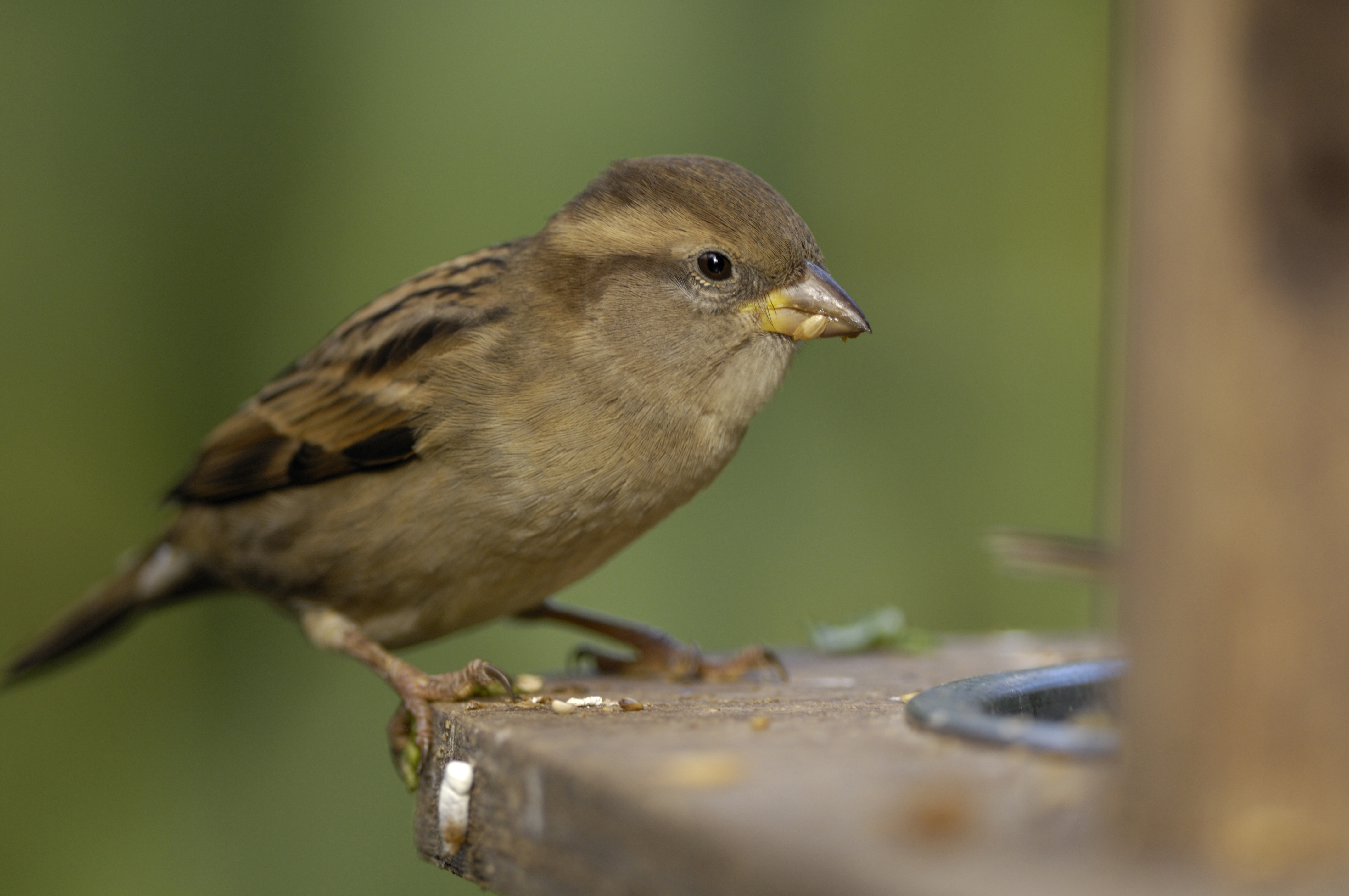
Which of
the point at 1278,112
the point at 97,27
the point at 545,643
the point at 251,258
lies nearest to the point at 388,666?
the point at 1278,112

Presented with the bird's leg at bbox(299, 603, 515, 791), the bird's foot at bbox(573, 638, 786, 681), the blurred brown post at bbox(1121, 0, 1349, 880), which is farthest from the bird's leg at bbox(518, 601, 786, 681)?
the blurred brown post at bbox(1121, 0, 1349, 880)

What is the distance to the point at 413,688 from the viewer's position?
2.60m

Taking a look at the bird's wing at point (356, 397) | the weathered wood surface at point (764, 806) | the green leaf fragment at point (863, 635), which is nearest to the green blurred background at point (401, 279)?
the bird's wing at point (356, 397)

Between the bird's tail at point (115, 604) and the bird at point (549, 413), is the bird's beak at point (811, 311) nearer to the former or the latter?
the bird at point (549, 413)

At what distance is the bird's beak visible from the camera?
2822 mm

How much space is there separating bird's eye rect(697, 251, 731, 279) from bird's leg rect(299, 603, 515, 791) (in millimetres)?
862

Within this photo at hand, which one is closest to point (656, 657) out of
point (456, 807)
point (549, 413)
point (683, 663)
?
point (683, 663)

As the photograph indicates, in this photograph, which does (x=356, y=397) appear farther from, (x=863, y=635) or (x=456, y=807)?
(x=456, y=807)

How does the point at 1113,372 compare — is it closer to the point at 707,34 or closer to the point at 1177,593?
the point at 1177,593

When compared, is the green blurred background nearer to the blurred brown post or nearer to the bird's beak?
the bird's beak

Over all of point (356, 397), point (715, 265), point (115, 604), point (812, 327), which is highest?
point (715, 265)

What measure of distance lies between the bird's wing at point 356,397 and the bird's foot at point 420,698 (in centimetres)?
52

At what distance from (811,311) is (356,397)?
3.24ft

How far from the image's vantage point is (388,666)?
9.18 ft
